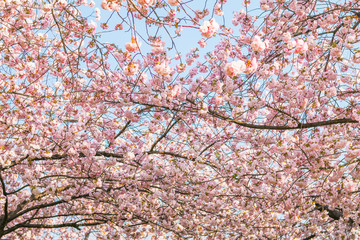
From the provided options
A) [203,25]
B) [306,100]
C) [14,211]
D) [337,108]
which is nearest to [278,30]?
[306,100]

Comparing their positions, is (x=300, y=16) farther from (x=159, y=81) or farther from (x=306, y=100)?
(x=159, y=81)

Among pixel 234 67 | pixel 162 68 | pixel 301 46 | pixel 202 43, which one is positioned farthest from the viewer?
pixel 202 43

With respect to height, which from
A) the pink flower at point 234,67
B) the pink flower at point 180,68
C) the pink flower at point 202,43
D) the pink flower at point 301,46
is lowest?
the pink flower at point 234,67

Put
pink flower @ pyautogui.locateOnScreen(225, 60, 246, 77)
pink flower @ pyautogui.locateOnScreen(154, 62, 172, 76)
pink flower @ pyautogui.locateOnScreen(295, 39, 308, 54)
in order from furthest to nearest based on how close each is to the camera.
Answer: pink flower @ pyautogui.locateOnScreen(295, 39, 308, 54) < pink flower @ pyautogui.locateOnScreen(154, 62, 172, 76) < pink flower @ pyautogui.locateOnScreen(225, 60, 246, 77)

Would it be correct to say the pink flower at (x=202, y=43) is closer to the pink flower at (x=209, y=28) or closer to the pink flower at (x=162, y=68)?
the pink flower at (x=162, y=68)

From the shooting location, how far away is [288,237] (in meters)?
7.29

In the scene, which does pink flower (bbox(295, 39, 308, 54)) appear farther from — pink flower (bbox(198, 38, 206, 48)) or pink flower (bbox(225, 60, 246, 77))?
pink flower (bbox(198, 38, 206, 48))

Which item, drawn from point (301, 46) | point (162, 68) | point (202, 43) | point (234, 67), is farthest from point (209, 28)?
point (202, 43)

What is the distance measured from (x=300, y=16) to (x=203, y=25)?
1825 mm

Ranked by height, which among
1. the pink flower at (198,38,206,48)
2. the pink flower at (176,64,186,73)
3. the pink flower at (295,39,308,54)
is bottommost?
the pink flower at (295,39,308,54)

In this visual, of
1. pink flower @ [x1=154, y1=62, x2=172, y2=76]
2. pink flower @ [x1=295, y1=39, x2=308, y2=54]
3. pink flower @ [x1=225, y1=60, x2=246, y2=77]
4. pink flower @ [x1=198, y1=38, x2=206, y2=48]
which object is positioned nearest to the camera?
pink flower @ [x1=225, y1=60, x2=246, y2=77]

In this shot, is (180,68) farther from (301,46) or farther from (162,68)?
(301,46)

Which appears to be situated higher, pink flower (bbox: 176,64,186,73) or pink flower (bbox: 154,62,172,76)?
pink flower (bbox: 176,64,186,73)

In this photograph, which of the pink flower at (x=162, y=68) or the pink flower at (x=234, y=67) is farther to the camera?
the pink flower at (x=162, y=68)
